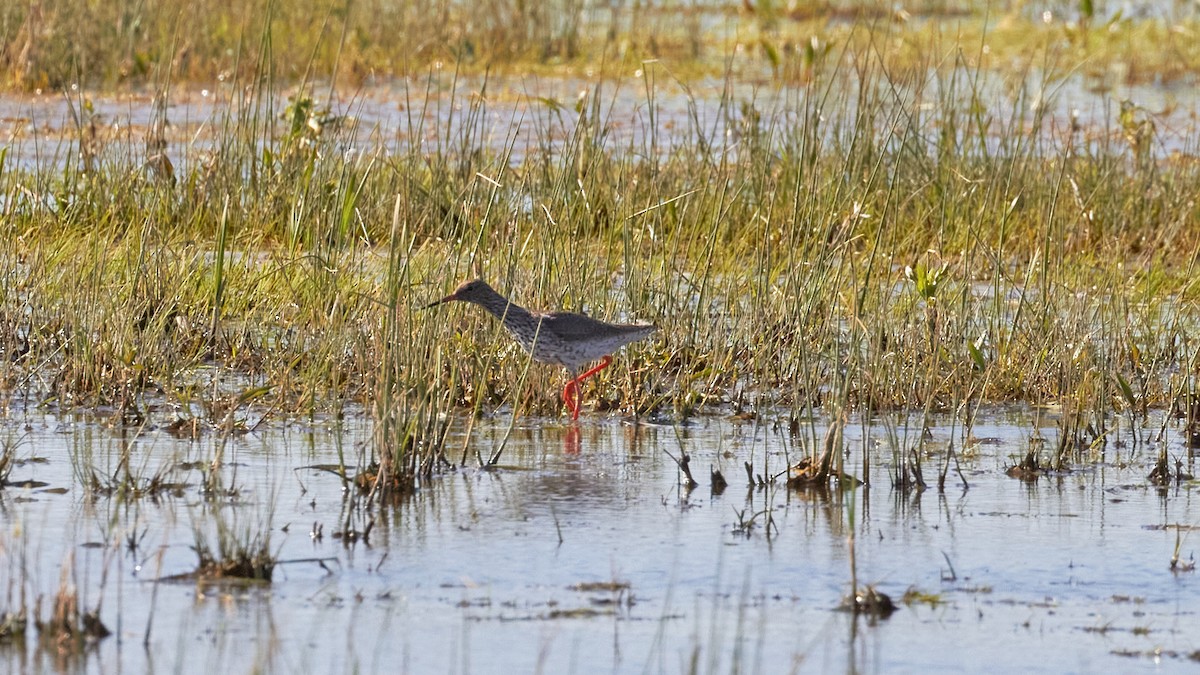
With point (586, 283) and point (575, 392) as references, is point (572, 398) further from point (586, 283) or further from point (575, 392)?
point (586, 283)

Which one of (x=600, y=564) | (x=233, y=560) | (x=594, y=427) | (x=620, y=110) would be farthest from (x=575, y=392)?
(x=620, y=110)

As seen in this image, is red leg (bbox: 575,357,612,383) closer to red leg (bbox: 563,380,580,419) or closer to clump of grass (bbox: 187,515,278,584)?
red leg (bbox: 563,380,580,419)

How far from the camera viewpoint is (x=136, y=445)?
5.81 metres

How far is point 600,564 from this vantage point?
469 centimetres

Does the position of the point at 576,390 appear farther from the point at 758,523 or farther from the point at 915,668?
the point at 915,668

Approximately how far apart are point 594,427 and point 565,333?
0.36 metres

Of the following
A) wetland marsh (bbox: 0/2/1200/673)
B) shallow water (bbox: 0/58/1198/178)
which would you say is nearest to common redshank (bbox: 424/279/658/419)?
wetland marsh (bbox: 0/2/1200/673)

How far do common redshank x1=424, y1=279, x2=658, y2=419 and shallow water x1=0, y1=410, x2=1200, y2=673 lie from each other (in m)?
0.41

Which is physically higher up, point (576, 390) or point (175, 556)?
point (576, 390)

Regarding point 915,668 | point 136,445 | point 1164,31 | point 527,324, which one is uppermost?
point 1164,31

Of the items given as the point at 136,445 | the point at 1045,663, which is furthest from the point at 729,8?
the point at 1045,663

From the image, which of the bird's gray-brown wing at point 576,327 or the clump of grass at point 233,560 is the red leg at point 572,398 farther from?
the clump of grass at point 233,560

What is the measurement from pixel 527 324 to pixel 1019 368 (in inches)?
75.6

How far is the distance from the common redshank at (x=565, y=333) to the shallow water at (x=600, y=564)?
41 centimetres
